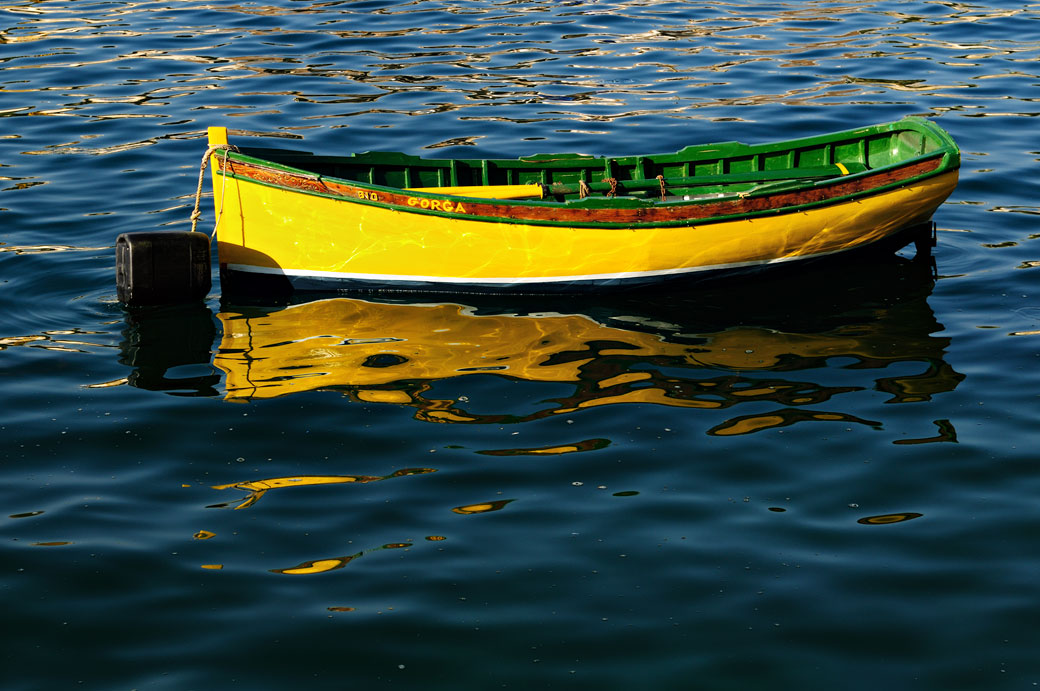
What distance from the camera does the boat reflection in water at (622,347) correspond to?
35.5 ft

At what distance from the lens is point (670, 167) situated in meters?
14.6

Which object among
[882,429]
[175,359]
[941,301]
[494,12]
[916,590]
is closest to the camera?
[916,590]

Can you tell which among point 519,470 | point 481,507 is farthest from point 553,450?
point 481,507

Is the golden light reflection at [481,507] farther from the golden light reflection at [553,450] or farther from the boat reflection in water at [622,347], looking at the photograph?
the boat reflection in water at [622,347]

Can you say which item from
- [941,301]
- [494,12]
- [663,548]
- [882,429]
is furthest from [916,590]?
[494,12]

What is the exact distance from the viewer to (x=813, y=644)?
7543 mm

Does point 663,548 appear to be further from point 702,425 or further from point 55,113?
point 55,113

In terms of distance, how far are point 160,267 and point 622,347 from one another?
4774mm

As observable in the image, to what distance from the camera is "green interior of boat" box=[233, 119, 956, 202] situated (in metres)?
14.0

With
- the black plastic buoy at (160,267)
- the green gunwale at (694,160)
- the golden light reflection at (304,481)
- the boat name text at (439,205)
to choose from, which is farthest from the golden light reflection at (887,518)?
the black plastic buoy at (160,267)

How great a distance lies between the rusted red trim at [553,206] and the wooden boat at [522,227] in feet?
0.03

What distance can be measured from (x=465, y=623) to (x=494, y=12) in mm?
20138

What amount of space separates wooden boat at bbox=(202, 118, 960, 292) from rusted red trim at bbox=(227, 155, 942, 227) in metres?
0.01

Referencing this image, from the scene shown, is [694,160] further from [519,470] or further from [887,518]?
[887,518]
